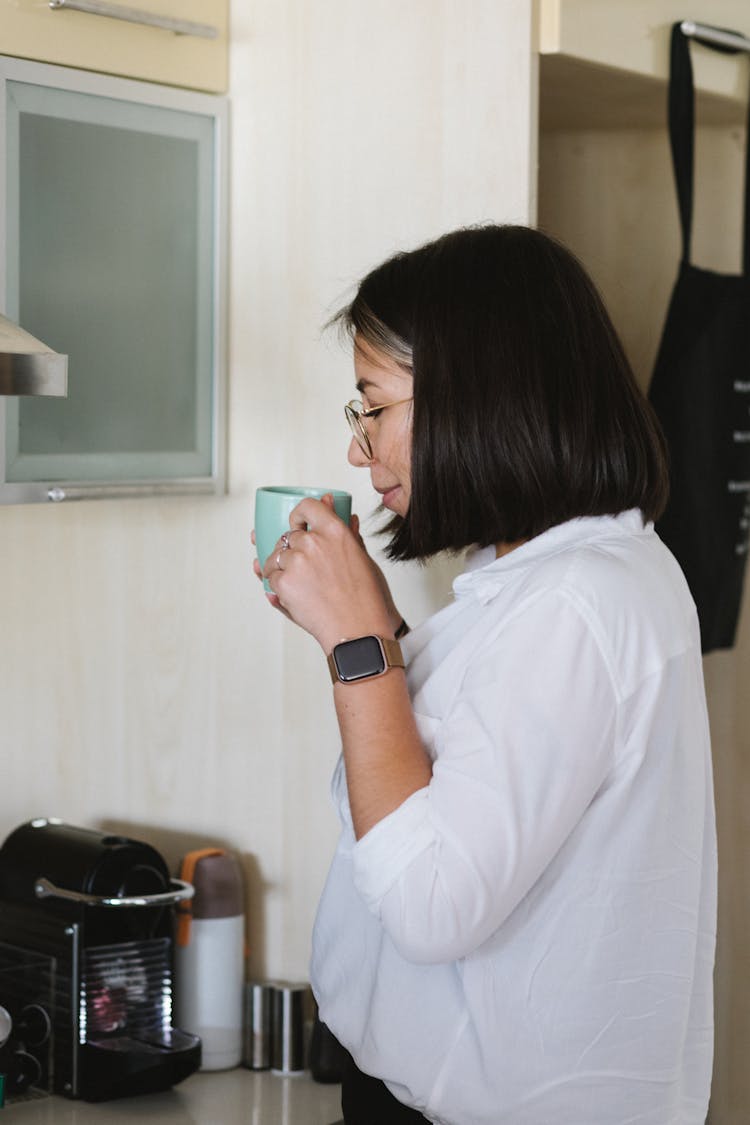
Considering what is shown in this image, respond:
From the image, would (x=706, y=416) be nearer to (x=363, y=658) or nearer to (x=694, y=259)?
(x=694, y=259)

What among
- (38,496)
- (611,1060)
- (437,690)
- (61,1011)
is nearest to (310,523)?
Result: (437,690)

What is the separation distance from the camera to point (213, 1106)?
4.96ft

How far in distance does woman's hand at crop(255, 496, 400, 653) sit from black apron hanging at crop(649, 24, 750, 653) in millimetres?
724

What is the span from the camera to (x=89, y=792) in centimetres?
171

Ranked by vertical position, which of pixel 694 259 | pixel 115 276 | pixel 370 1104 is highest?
pixel 694 259

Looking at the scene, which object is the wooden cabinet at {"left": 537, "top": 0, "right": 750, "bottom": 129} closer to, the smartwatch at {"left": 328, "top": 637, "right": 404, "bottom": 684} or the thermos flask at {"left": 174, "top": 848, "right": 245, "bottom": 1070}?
the smartwatch at {"left": 328, "top": 637, "right": 404, "bottom": 684}

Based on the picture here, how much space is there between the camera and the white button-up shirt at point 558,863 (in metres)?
1.00

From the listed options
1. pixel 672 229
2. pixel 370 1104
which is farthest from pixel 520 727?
pixel 672 229

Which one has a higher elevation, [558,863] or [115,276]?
[115,276]

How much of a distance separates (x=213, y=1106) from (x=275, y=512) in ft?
2.17

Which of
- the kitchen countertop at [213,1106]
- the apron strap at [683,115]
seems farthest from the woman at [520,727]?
the apron strap at [683,115]

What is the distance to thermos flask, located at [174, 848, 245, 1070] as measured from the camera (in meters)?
1.63

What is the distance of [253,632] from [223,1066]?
1.59 ft

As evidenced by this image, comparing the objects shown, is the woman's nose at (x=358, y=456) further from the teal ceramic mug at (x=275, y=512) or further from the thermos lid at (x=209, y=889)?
the thermos lid at (x=209, y=889)
